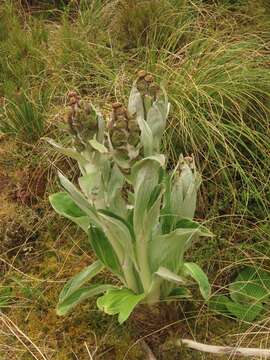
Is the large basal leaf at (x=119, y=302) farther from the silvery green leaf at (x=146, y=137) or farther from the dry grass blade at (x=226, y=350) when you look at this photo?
the silvery green leaf at (x=146, y=137)

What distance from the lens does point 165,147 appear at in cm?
269

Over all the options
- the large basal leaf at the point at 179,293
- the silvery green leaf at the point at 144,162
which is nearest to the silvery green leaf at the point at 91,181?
the silvery green leaf at the point at 144,162

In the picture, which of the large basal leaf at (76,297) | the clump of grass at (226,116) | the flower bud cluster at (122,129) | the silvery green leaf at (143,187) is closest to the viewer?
the flower bud cluster at (122,129)

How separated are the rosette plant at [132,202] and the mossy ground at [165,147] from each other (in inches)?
4.9

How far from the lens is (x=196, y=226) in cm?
189

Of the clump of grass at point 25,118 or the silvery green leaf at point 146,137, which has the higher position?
the silvery green leaf at point 146,137

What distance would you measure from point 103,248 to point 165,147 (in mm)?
839

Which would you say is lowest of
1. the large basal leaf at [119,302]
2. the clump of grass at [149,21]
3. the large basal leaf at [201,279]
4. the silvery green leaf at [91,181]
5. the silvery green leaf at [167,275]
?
the large basal leaf at [119,302]

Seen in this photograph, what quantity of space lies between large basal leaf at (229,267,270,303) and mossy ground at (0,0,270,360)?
5 centimetres

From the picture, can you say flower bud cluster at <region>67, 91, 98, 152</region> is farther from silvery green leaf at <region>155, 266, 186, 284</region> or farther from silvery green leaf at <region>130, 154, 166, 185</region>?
silvery green leaf at <region>155, 266, 186, 284</region>

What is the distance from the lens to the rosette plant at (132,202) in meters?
1.67

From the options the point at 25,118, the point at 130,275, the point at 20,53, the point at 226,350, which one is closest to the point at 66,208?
the point at 130,275

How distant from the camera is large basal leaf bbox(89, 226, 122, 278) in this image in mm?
1963

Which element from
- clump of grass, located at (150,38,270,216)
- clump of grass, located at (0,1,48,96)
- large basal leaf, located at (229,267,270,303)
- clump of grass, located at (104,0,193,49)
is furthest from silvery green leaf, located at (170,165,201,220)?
clump of grass, located at (104,0,193,49)
